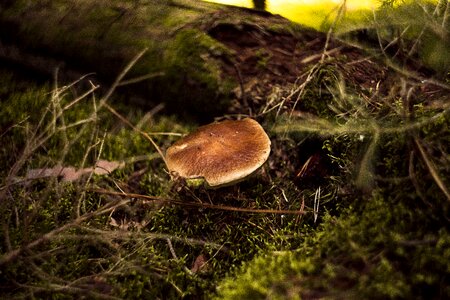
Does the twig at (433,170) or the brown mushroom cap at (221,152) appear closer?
the twig at (433,170)

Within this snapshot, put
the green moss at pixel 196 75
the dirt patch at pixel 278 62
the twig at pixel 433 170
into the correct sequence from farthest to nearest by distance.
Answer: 1. the green moss at pixel 196 75
2. the dirt patch at pixel 278 62
3. the twig at pixel 433 170

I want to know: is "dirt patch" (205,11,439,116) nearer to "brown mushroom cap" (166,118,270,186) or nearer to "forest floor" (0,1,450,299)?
"forest floor" (0,1,450,299)

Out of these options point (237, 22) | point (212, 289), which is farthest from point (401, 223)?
point (237, 22)

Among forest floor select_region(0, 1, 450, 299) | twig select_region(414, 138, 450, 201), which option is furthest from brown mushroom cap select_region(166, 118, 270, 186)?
twig select_region(414, 138, 450, 201)

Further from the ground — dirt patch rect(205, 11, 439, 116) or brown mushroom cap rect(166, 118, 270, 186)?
dirt patch rect(205, 11, 439, 116)

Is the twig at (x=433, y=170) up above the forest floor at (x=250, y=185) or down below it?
above

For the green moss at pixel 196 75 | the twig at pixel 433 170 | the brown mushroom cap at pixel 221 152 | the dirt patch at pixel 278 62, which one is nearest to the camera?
the twig at pixel 433 170

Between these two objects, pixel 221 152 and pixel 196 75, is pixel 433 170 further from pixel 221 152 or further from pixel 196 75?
pixel 196 75

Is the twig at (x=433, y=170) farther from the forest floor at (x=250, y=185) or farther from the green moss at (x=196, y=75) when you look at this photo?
the green moss at (x=196, y=75)

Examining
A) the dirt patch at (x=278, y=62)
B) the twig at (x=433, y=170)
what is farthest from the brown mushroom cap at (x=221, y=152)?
the twig at (x=433, y=170)

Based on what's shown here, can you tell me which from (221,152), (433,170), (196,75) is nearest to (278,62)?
(196,75)
